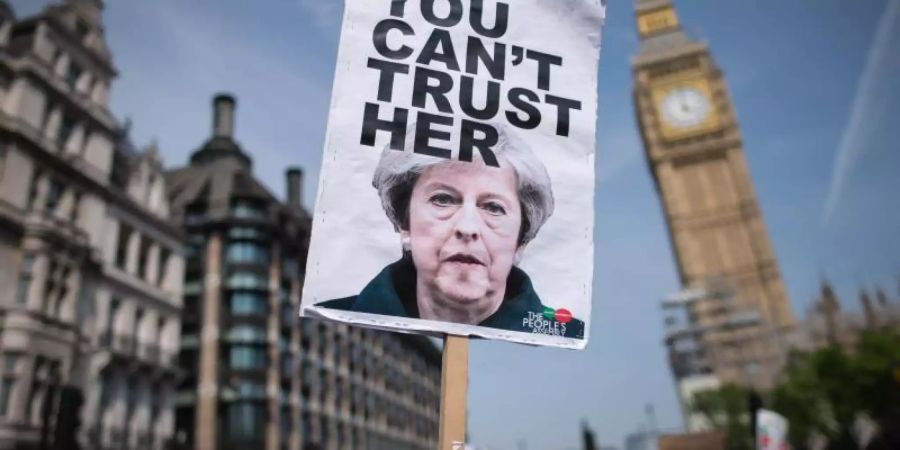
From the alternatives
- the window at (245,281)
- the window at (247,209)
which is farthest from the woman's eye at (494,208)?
the window at (247,209)

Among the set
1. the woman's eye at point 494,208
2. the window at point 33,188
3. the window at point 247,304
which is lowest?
the woman's eye at point 494,208

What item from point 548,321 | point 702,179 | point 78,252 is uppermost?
point 702,179

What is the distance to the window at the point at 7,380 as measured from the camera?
2123cm

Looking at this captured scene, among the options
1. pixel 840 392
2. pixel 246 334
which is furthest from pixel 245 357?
pixel 840 392

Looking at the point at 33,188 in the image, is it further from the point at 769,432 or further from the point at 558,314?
the point at 558,314

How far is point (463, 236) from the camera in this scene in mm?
3779

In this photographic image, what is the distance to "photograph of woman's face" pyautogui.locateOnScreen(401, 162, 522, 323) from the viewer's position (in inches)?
144

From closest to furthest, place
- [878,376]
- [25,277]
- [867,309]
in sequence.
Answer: [25,277], [878,376], [867,309]

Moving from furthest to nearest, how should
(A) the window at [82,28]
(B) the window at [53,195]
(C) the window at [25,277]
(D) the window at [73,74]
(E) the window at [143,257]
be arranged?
1. (E) the window at [143,257]
2. (A) the window at [82,28]
3. (D) the window at [73,74]
4. (B) the window at [53,195]
5. (C) the window at [25,277]

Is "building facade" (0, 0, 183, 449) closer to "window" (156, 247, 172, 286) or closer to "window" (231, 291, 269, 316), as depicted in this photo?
"window" (156, 247, 172, 286)

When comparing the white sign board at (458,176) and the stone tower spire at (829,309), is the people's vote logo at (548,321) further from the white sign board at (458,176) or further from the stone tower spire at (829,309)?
the stone tower spire at (829,309)

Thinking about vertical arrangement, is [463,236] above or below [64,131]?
below

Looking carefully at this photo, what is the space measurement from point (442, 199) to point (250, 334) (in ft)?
120

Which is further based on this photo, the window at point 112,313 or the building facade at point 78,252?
the window at point 112,313
